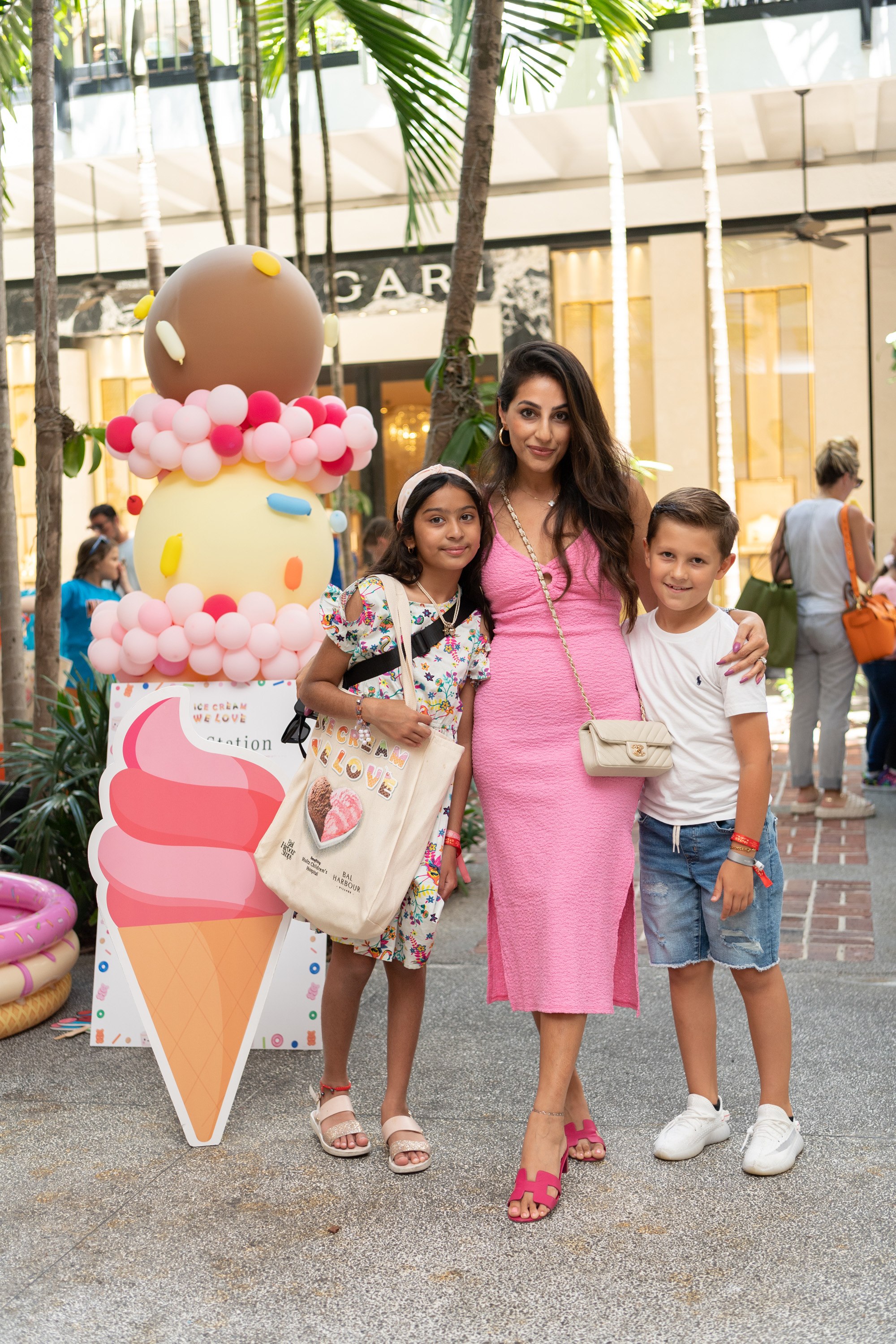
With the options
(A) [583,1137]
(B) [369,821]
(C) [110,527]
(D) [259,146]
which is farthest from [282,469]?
(C) [110,527]

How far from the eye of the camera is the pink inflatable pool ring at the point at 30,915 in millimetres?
3957

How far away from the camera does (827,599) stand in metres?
7.01

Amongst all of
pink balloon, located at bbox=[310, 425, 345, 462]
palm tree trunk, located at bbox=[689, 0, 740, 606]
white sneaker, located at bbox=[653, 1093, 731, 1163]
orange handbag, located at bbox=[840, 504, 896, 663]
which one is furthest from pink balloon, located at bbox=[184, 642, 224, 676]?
palm tree trunk, located at bbox=[689, 0, 740, 606]

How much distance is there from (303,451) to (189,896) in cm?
139

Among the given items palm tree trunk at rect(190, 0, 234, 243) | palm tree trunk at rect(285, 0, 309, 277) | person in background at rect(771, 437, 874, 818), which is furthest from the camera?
person in background at rect(771, 437, 874, 818)

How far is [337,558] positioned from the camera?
5.16m

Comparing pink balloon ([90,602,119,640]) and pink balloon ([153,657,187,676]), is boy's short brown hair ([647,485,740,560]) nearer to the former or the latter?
pink balloon ([90,602,119,640])

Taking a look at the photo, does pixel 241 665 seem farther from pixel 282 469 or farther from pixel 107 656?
pixel 282 469

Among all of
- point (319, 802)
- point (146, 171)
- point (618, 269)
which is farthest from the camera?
point (618, 269)

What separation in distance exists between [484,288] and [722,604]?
13.9ft

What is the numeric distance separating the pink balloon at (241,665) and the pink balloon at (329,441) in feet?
2.19

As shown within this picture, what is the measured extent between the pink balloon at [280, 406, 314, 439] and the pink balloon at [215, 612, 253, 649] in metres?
0.59

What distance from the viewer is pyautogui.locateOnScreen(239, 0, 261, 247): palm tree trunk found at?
6.15 metres

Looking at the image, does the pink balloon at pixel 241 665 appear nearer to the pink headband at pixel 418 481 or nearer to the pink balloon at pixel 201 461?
the pink balloon at pixel 201 461
